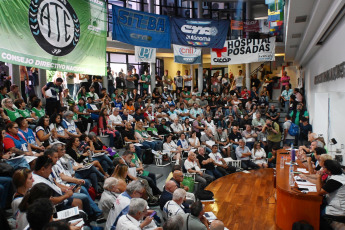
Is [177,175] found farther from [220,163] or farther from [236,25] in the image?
[236,25]

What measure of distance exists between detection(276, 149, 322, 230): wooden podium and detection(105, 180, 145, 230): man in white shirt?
8.39 feet

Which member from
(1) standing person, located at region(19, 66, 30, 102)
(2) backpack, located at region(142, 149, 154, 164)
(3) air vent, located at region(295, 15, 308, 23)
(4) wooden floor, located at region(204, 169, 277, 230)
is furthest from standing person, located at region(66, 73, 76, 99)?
(3) air vent, located at region(295, 15, 308, 23)

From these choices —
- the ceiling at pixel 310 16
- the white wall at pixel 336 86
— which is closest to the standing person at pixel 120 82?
the ceiling at pixel 310 16

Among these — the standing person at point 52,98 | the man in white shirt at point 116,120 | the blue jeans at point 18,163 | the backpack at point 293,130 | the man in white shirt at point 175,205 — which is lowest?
the man in white shirt at point 175,205

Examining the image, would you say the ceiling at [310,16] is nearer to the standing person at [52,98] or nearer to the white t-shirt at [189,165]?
the white t-shirt at [189,165]

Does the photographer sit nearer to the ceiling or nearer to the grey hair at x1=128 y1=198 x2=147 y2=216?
the ceiling

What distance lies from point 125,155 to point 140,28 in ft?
15.0

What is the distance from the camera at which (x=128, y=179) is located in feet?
19.7

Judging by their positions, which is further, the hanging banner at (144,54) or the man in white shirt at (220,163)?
the hanging banner at (144,54)

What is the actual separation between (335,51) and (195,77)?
53.6ft

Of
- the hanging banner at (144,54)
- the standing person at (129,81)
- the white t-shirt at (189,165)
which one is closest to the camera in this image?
the white t-shirt at (189,165)

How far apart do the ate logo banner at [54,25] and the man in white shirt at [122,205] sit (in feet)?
10.5

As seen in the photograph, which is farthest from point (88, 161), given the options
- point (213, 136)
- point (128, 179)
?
point (213, 136)

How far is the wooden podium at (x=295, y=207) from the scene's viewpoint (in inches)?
185
